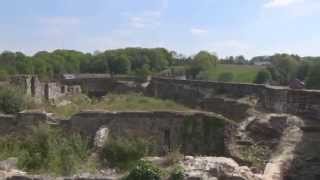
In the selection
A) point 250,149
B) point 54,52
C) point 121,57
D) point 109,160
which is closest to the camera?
point 250,149

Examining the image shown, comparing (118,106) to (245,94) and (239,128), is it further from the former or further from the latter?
(239,128)

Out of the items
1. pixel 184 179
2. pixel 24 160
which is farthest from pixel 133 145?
pixel 184 179

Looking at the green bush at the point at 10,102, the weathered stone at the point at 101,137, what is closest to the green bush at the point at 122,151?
the weathered stone at the point at 101,137

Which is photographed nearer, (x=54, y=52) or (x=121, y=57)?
(x=121, y=57)

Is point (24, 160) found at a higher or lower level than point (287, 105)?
lower

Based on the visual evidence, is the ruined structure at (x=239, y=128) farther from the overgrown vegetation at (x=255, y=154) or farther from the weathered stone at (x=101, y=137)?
the weathered stone at (x=101, y=137)

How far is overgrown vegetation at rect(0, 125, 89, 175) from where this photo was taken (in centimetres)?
1341

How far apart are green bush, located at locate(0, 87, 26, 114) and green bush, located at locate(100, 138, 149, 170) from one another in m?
11.6

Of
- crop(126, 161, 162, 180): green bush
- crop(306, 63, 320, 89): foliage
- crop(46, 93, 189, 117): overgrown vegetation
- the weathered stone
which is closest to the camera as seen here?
crop(126, 161, 162, 180): green bush

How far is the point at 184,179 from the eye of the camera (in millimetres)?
8469

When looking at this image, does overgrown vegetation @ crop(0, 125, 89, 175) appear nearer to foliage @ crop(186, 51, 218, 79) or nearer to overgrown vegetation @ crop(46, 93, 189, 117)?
overgrown vegetation @ crop(46, 93, 189, 117)

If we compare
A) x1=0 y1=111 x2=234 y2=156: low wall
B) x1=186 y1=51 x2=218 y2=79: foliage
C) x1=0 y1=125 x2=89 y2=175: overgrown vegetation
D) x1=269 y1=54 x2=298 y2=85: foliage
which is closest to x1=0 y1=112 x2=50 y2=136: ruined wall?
x1=0 y1=111 x2=234 y2=156: low wall

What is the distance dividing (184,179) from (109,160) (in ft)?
24.1

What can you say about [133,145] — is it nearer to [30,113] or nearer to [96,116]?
[96,116]
